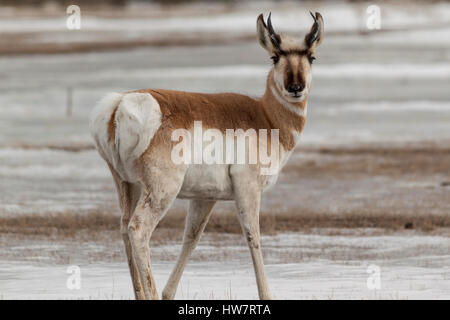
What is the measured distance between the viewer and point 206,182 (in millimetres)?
7754

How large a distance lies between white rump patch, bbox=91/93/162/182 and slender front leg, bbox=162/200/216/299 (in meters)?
0.78

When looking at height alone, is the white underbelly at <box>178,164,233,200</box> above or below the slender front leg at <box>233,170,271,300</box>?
above

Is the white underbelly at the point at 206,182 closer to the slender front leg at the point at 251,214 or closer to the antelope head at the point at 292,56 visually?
the slender front leg at the point at 251,214

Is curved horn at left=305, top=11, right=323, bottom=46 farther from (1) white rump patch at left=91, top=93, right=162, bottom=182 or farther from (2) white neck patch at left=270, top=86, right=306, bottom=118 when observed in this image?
(1) white rump patch at left=91, top=93, right=162, bottom=182

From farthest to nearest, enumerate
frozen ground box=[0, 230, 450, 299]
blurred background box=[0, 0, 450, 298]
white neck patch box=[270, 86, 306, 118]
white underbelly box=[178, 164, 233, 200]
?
blurred background box=[0, 0, 450, 298] → frozen ground box=[0, 230, 450, 299] → white neck patch box=[270, 86, 306, 118] → white underbelly box=[178, 164, 233, 200]

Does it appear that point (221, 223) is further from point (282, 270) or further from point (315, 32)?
point (315, 32)

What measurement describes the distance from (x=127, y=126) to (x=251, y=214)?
1.17 m

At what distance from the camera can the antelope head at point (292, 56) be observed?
7.98 m

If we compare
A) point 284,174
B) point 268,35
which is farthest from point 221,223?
point 268,35

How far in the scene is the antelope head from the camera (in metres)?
7.98

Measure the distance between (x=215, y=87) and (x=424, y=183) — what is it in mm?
16863

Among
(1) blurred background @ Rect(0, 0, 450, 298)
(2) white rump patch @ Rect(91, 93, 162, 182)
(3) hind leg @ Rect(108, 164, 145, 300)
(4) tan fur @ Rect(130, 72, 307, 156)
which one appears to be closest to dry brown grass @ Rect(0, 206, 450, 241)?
(1) blurred background @ Rect(0, 0, 450, 298)

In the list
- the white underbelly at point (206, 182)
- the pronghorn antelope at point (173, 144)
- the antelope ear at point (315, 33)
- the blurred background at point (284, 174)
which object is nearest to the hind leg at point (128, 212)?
the pronghorn antelope at point (173, 144)

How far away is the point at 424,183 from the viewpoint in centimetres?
1688
